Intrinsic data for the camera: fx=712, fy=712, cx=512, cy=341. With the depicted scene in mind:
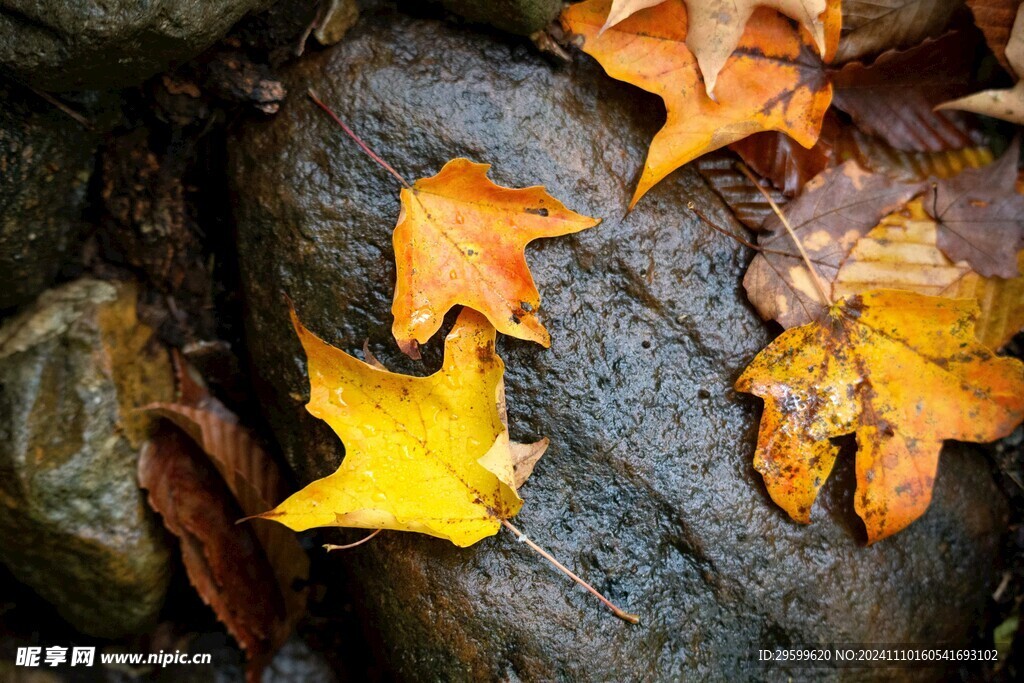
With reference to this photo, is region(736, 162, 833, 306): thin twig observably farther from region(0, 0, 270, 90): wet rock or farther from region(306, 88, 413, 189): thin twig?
region(0, 0, 270, 90): wet rock

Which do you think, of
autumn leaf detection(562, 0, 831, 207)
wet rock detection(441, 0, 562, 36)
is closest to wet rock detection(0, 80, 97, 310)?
wet rock detection(441, 0, 562, 36)

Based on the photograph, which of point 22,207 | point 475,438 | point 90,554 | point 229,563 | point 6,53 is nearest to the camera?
point 6,53

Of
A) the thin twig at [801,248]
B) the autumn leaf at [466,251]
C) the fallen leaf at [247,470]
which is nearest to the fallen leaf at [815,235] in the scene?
the thin twig at [801,248]

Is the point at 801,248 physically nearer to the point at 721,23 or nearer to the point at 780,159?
the point at 780,159

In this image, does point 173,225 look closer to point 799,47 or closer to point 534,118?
point 534,118

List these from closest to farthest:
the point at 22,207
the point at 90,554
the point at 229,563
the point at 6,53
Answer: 1. the point at 6,53
2. the point at 22,207
3. the point at 90,554
4. the point at 229,563

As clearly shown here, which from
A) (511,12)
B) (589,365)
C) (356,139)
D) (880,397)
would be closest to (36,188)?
(356,139)

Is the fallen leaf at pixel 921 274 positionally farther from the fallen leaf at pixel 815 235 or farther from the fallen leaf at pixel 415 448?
the fallen leaf at pixel 415 448

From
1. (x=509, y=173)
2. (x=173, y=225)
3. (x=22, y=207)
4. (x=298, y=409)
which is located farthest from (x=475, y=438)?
(x=22, y=207)
